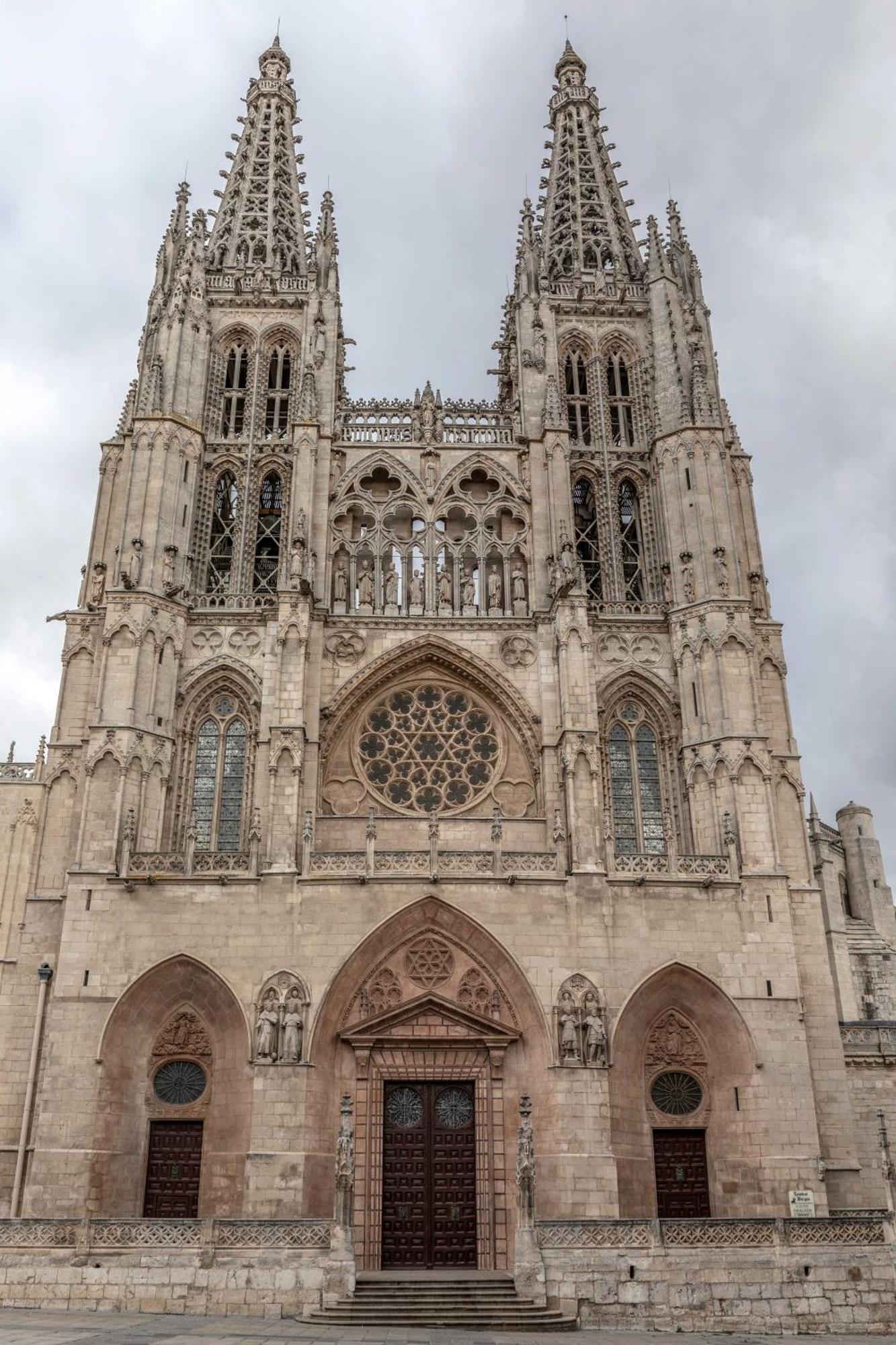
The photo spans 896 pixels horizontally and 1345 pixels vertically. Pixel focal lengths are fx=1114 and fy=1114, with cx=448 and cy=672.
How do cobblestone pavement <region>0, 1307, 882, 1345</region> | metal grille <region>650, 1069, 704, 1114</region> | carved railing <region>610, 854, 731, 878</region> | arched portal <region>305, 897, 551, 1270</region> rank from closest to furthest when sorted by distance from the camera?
cobblestone pavement <region>0, 1307, 882, 1345</region> → arched portal <region>305, 897, 551, 1270</region> → metal grille <region>650, 1069, 704, 1114</region> → carved railing <region>610, 854, 731, 878</region>

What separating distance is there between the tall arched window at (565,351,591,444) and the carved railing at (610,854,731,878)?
12.6m

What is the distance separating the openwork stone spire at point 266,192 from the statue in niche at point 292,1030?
2144cm

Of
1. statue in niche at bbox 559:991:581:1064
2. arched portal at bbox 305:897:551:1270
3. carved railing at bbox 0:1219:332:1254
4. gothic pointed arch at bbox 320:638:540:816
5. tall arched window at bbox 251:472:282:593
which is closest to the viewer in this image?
carved railing at bbox 0:1219:332:1254

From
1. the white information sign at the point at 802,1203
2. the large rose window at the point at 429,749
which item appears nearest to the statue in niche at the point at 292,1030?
the large rose window at the point at 429,749

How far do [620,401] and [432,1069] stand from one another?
A: 18898 millimetres

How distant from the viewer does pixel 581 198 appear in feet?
119

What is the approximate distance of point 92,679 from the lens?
26328mm

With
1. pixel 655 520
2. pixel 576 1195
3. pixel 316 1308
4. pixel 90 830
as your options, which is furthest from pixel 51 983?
pixel 655 520

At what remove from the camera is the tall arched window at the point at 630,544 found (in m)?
29.1

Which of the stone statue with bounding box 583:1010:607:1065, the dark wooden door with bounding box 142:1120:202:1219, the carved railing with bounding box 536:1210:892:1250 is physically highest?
the stone statue with bounding box 583:1010:607:1065

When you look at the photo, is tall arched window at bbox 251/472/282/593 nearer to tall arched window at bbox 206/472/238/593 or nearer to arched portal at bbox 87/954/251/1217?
tall arched window at bbox 206/472/238/593

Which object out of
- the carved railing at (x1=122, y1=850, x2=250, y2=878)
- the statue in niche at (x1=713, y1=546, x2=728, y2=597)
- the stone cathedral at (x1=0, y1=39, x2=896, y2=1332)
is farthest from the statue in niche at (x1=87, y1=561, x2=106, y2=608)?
the statue in niche at (x1=713, y1=546, x2=728, y2=597)

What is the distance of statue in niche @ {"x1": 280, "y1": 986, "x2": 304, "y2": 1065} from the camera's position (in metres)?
21.1

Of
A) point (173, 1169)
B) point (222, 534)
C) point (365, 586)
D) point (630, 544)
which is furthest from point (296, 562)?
point (173, 1169)
